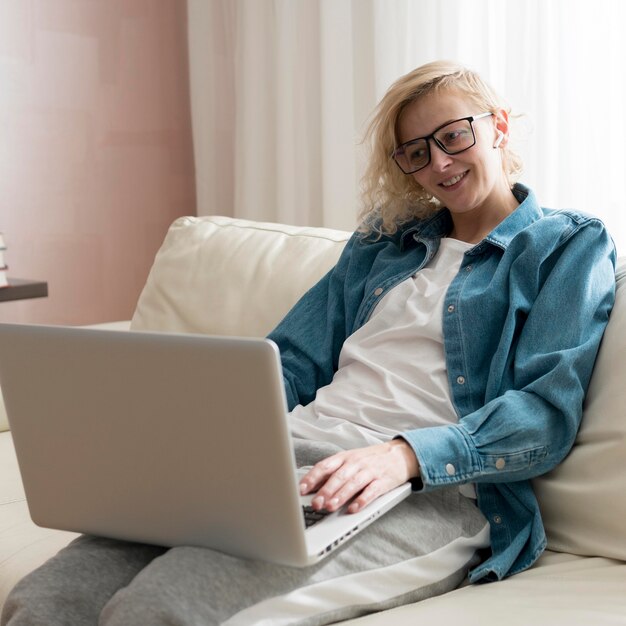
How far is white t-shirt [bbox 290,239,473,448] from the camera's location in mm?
1376

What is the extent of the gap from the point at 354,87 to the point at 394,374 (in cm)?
146

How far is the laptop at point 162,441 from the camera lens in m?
0.94

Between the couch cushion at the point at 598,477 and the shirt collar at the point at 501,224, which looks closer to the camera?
the couch cushion at the point at 598,477

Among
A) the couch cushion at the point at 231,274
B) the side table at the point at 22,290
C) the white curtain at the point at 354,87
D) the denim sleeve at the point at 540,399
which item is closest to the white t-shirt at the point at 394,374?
the denim sleeve at the point at 540,399

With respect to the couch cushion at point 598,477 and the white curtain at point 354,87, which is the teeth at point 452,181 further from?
the white curtain at point 354,87

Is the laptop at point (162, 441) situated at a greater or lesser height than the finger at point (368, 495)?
greater

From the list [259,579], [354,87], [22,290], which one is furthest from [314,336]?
[22,290]

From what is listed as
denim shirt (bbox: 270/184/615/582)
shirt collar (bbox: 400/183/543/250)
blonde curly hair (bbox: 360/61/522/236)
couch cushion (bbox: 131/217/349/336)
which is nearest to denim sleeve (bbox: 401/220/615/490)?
denim shirt (bbox: 270/184/615/582)

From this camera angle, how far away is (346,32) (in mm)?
2697

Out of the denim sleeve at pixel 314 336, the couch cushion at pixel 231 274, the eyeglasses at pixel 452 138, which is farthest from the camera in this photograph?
the couch cushion at pixel 231 274

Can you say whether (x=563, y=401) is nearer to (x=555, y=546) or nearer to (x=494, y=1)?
(x=555, y=546)

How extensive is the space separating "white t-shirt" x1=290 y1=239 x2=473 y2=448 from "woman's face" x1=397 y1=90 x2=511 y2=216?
0.26ft

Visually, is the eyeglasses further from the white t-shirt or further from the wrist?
the wrist

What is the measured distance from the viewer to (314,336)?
5.48 feet
